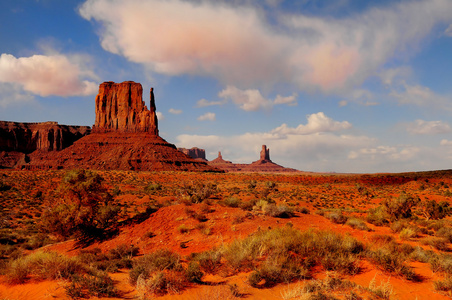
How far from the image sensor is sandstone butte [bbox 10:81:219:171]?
80.7 meters

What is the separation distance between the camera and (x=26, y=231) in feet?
61.6

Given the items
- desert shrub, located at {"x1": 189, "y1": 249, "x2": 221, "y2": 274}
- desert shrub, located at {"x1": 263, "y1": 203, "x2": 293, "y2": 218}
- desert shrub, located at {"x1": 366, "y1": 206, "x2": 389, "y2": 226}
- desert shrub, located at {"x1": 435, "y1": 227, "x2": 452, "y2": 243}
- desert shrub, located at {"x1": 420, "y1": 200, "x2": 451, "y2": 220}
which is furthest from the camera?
desert shrub, located at {"x1": 420, "y1": 200, "x2": 451, "y2": 220}

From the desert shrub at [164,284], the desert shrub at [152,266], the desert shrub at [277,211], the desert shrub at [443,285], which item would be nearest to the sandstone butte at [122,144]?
the desert shrub at [277,211]

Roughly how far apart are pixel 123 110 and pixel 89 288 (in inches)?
4560

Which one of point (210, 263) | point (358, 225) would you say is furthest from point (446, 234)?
point (210, 263)

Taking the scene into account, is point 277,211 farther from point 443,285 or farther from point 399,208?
point 399,208

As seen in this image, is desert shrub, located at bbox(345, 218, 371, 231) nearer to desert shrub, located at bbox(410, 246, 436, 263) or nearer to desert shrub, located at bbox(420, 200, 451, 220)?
desert shrub, located at bbox(410, 246, 436, 263)

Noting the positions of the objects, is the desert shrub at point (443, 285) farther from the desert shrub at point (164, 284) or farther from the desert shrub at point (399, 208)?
the desert shrub at point (399, 208)

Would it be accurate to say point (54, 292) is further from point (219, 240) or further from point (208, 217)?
point (208, 217)

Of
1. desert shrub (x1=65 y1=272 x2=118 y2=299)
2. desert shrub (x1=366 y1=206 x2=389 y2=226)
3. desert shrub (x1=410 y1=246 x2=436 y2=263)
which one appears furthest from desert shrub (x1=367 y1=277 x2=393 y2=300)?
desert shrub (x1=366 y1=206 x2=389 y2=226)

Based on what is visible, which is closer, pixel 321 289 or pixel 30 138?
pixel 321 289

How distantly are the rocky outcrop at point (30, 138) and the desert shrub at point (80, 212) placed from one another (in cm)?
13829

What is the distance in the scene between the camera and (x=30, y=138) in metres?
137

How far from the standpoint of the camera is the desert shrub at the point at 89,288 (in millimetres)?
6301
